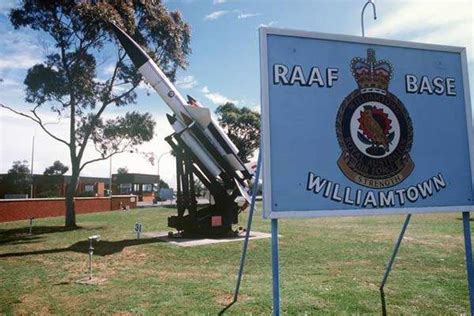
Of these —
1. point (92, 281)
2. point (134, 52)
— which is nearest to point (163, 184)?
point (134, 52)

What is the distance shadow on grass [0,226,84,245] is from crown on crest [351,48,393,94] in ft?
53.2

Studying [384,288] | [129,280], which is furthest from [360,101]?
[129,280]

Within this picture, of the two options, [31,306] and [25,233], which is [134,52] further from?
[31,306]

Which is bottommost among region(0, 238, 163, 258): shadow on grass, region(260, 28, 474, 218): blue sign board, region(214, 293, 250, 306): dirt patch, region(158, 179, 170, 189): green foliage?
region(214, 293, 250, 306): dirt patch

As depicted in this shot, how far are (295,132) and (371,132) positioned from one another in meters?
1.14

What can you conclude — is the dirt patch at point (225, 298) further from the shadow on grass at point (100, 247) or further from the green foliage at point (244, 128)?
the green foliage at point (244, 128)

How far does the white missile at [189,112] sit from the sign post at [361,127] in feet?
A: 38.1

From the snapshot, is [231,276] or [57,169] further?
[57,169]

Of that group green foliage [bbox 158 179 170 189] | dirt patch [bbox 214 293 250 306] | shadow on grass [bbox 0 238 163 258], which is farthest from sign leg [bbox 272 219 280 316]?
green foliage [bbox 158 179 170 189]

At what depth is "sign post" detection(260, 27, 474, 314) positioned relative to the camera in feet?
15.0

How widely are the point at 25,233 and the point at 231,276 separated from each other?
14205mm

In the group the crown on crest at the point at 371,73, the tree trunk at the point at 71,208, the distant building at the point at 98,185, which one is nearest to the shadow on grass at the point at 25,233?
the tree trunk at the point at 71,208

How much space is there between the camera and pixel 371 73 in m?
5.07

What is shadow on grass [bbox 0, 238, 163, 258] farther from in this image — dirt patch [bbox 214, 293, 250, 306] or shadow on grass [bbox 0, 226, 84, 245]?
dirt patch [bbox 214, 293, 250, 306]
